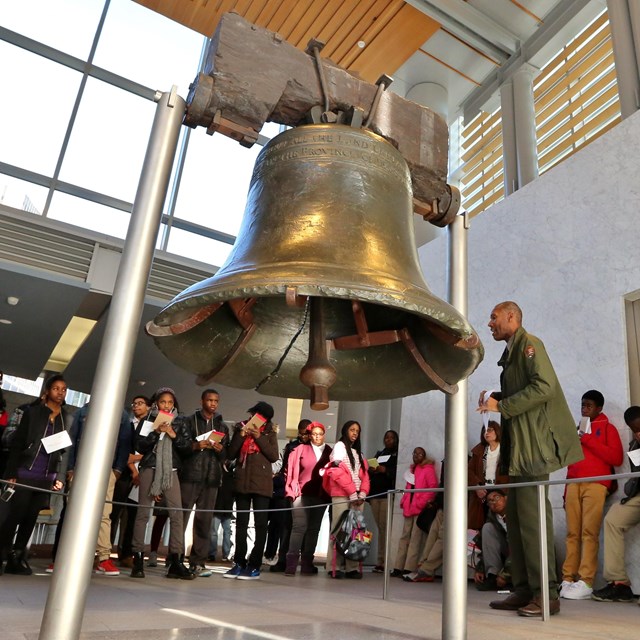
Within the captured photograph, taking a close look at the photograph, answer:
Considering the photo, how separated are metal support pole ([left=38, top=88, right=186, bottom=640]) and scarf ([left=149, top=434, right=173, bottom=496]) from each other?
3452mm

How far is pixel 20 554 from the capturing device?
15.4 feet

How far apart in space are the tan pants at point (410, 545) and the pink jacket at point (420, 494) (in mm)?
114

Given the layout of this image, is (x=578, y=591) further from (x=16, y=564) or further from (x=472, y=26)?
(x=472, y=26)

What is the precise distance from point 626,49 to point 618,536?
15.6 feet

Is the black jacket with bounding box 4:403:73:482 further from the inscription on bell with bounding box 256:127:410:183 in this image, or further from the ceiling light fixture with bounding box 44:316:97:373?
the ceiling light fixture with bounding box 44:316:97:373

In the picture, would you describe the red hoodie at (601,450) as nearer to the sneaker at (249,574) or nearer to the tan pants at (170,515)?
the sneaker at (249,574)

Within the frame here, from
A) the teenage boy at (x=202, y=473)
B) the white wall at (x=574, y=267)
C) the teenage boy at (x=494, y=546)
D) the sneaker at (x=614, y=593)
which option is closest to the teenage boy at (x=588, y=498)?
the sneaker at (x=614, y=593)

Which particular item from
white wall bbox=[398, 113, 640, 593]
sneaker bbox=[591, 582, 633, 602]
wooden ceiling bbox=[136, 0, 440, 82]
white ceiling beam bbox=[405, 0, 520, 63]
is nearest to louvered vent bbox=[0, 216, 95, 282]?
wooden ceiling bbox=[136, 0, 440, 82]

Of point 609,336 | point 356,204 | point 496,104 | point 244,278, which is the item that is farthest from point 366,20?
point 244,278

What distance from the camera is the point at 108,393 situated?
173cm

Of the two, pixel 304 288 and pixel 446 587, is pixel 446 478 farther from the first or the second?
pixel 304 288

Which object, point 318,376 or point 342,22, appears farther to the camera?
point 342,22

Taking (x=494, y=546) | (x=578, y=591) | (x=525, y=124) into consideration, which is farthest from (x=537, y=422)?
(x=525, y=124)

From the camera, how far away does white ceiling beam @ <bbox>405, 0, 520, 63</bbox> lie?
7.93 metres
